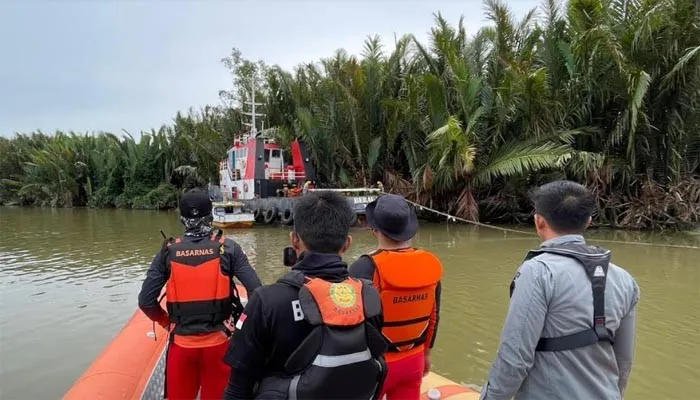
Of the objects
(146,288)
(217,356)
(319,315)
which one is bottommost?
(217,356)

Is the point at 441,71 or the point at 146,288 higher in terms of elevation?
the point at 441,71

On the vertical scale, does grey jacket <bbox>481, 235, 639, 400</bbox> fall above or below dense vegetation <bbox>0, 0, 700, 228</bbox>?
below

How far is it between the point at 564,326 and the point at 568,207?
438 mm

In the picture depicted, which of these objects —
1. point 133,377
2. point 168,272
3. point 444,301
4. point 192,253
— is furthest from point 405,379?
point 444,301

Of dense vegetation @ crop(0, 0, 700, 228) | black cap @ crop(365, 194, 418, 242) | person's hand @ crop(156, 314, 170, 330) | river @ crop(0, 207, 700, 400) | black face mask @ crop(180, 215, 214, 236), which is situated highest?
dense vegetation @ crop(0, 0, 700, 228)

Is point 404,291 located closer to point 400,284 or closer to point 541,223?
point 400,284

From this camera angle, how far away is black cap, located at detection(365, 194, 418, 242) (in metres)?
2.26

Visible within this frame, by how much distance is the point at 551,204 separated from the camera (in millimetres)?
1867

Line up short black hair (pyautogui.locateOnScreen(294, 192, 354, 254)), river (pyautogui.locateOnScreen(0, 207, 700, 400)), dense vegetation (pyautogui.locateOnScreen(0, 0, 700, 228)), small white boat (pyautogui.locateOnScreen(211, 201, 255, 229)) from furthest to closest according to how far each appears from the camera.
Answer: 1. small white boat (pyautogui.locateOnScreen(211, 201, 255, 229))
2. dense vegetation (pyautogui.locateOnScreen(0, 0, 700, 228))
3. river (pyautogui.locateOnScreen(0, 207, 700, 400))
4. short black hair (pyautogui.locateOnScreen(294, 192, 354, 254))

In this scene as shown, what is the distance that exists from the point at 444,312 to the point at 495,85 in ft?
38.9

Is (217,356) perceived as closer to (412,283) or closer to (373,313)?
(412,283)

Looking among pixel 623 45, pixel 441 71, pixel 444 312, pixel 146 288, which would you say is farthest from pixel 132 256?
pixel 623 45

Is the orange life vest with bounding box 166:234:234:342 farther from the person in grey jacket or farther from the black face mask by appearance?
the person in grey jacket

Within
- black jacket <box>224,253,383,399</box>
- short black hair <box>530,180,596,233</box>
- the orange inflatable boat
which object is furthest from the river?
black jacket <box>224,253,383,399</box>
